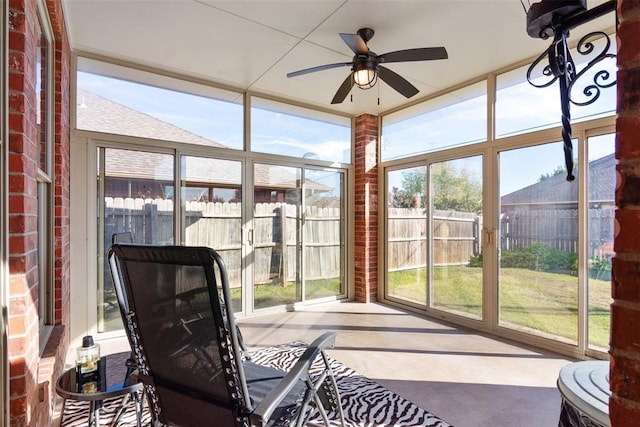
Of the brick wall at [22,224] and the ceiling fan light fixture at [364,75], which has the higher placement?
the ceiling fan light fixture at [364,75]

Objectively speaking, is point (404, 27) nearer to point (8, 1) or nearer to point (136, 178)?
point (8, 1)

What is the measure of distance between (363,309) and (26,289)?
3.91 meters

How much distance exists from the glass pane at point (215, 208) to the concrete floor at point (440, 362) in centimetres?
80

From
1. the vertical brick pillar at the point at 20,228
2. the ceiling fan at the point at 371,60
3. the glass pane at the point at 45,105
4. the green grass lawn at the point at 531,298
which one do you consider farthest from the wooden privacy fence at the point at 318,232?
the vertical brick pillar at the point at 20,228

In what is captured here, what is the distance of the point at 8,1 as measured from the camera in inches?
52.8

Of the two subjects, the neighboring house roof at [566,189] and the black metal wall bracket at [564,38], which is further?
the neighboring house roof at [566,189]

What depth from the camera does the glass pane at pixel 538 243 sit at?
3.19 metres

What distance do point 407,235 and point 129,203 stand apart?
136 inches

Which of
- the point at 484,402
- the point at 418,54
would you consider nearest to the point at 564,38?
the point at 418,54

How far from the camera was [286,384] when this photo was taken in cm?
137

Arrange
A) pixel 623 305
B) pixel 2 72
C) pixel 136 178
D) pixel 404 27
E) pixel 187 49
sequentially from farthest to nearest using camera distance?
1. pixel 136 178
2. pixel 187 49
3. pixel 404 27
4. pixel 2 72
5. pixel 623 305

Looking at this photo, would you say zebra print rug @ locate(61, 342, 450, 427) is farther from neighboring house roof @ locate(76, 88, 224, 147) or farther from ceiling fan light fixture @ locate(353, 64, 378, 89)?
neighboring house roof @ locate(76, 88, 224, 147)

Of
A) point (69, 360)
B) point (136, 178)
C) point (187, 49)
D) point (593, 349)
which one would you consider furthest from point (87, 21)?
point (593, 349)

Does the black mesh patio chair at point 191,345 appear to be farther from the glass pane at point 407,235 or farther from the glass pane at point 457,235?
the glass pane at point 407,235
